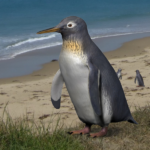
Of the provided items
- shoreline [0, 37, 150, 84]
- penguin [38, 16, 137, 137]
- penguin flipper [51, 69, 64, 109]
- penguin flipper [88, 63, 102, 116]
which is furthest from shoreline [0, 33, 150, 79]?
penguin flipper [88, 63, 102, 116]

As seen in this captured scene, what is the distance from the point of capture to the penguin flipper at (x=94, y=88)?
146 inches

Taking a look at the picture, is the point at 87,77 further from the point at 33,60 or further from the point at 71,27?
the point at 33,60

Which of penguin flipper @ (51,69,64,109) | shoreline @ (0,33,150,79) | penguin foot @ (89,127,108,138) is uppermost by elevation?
shoreline @ (0,33,150,79)

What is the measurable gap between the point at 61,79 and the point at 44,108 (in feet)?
8.08

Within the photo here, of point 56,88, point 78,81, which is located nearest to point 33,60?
point 56,88

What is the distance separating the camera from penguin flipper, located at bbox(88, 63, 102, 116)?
146 inches

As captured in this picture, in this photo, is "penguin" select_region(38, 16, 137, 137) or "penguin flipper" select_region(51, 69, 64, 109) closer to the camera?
"penguin" select_region(38, 16, 137, 137)

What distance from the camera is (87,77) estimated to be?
3771mm

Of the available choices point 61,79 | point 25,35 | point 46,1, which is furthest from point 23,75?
point 46,1

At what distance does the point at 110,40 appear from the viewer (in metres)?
16.8

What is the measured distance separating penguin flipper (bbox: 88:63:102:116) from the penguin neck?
210 mm

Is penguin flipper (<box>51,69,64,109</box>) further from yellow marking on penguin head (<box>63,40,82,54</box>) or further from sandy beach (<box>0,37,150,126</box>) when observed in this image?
yellow marking on penguin head (<box>63,40,82,54</box>)

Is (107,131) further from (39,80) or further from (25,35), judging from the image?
(25,35)

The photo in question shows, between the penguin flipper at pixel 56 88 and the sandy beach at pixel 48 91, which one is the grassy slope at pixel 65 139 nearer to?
the sandy beach at pixel 48 91
